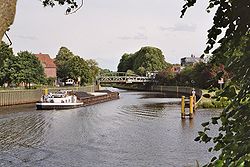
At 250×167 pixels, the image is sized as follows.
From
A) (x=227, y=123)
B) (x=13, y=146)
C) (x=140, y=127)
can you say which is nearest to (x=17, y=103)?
(x=140, y=127)

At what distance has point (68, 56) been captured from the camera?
336 ft

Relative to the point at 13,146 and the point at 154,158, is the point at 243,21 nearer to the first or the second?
the point at 154,158

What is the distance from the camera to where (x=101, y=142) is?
21516 millimetres

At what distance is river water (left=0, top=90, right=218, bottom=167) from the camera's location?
16.9 metres

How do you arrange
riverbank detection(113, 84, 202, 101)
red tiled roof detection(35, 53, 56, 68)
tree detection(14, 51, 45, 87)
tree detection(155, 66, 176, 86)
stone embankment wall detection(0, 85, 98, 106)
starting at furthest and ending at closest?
1. red tiled roof detection(35, 53, 56, 68)
2. tree detection(155, 66, 176, 86)
3. riverbank detection(113, 84, 202, 101)
4. tree detection(14, 51, 45, 87)
5. stone embankment wall detection(0, 85, 98, 106)

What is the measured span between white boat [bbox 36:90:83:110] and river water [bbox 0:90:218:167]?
865 cm

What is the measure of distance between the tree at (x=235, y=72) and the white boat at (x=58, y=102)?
3964 centimetres

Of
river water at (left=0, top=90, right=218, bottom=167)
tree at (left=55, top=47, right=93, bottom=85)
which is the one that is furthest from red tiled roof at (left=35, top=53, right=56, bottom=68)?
river water at (left=0, top=90, right=218, bottom=167)

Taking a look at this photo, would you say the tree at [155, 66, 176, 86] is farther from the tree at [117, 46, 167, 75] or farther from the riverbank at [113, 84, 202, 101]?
the tree at [117, 46, 167, 75]

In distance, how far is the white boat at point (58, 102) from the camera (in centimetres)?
4212

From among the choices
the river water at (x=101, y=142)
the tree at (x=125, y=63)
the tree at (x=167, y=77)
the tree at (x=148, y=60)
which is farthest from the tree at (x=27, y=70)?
Result: the tree at (x=125, y=63)

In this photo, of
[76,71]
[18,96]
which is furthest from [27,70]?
[76,71]

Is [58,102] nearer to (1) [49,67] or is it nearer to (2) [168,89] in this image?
(2) [168,89]

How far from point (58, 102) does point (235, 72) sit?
135ft
